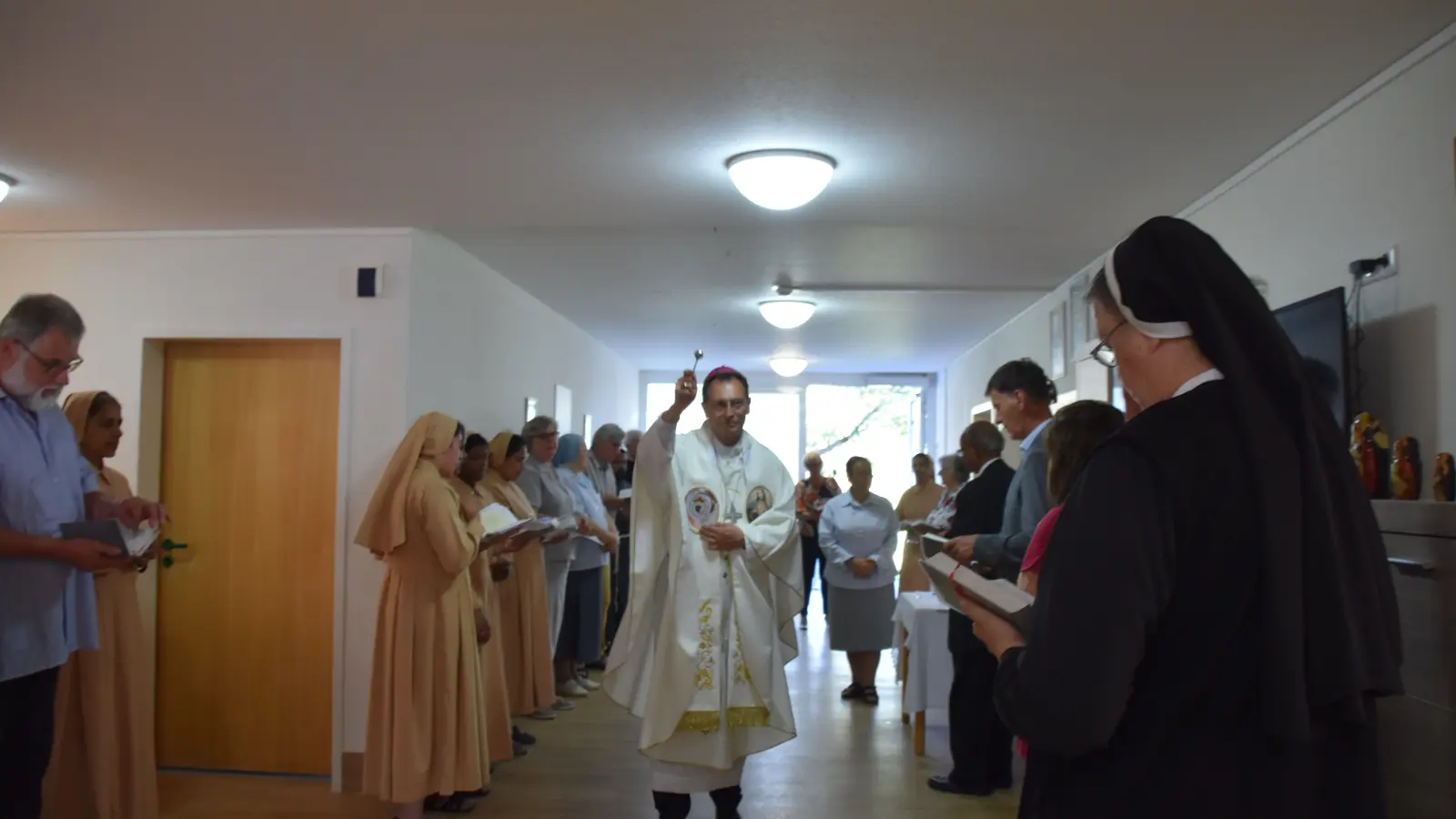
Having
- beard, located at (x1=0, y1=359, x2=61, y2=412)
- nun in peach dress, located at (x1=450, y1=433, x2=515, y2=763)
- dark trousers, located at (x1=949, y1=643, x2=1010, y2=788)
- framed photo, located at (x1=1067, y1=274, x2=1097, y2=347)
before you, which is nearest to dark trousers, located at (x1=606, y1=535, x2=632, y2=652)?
nun in peach dress, located at (x1=450, y1=433, x2=515, y2=763)

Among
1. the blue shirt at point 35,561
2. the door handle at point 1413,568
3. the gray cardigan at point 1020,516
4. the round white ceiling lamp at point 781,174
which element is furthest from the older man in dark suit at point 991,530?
the blue shirt at point 35,561

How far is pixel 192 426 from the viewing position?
16.3 feet

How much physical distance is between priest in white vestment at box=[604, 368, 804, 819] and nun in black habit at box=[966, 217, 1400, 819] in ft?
7.04

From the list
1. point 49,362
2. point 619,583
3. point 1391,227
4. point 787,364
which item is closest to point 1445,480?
point 1391,227

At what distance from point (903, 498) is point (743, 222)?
3.08 m

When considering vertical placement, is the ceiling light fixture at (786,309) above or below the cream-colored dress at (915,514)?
above

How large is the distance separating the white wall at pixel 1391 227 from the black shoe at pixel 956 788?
7.36 feet

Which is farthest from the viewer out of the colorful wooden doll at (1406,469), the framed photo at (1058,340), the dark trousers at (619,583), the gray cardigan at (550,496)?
the dark trousers at (619,583)

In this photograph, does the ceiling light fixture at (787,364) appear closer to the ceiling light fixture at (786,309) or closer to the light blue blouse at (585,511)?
the ceiling light fixture at (786,309)

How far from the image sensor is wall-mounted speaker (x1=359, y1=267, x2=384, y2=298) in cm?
476

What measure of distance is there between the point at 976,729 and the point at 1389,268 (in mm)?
2427

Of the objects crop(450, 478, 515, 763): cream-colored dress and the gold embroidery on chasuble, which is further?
crop(450, 478, 515, 763): cream-colored dress

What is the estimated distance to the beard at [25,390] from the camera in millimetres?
2623

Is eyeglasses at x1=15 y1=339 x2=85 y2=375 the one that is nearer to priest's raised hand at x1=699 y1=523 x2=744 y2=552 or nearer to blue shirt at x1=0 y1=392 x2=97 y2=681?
blue shirt at x1=0 y1=392 x2=97 y2=681
